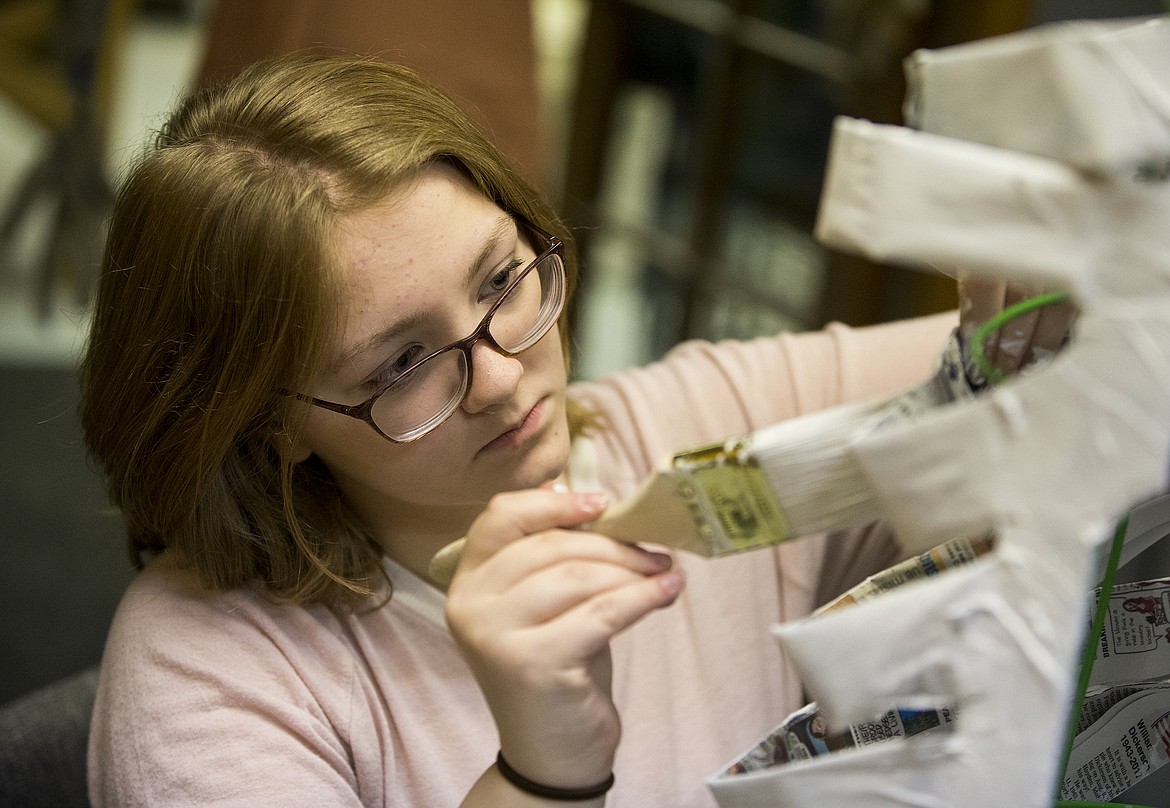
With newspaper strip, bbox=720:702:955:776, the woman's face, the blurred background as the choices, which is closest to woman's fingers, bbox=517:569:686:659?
newspaper strip, bbox=720:702:955:776

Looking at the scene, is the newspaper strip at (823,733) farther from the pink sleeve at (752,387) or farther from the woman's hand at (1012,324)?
the pink sleeve at (752,387)

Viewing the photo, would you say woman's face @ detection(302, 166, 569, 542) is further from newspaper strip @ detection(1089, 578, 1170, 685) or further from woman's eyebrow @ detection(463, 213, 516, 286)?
newspaper strip @ detection(1089, 578, 1170, 685)

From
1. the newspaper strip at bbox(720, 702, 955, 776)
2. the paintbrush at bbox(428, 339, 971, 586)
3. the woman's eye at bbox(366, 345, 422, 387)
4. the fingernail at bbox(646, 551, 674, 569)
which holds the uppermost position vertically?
the paintbrush at bbox(428, 339, 971, 586)

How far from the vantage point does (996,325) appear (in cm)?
56

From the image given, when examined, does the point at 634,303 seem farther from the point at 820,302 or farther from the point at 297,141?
the point at 297,141

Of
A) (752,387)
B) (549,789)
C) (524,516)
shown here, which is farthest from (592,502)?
(752,387)

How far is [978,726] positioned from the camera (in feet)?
1.59

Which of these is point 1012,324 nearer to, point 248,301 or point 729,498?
point 729,498

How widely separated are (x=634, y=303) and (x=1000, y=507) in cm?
248

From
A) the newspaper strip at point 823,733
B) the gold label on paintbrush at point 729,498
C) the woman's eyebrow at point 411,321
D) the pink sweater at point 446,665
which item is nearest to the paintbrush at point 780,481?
the gold label on paintbrush at point 729,498

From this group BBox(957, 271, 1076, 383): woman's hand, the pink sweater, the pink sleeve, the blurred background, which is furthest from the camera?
the blurred background

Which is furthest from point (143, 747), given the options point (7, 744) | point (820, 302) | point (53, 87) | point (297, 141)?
point (53, 87)

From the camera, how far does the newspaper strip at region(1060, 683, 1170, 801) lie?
0.71 meters

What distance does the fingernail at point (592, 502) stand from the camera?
63cm
